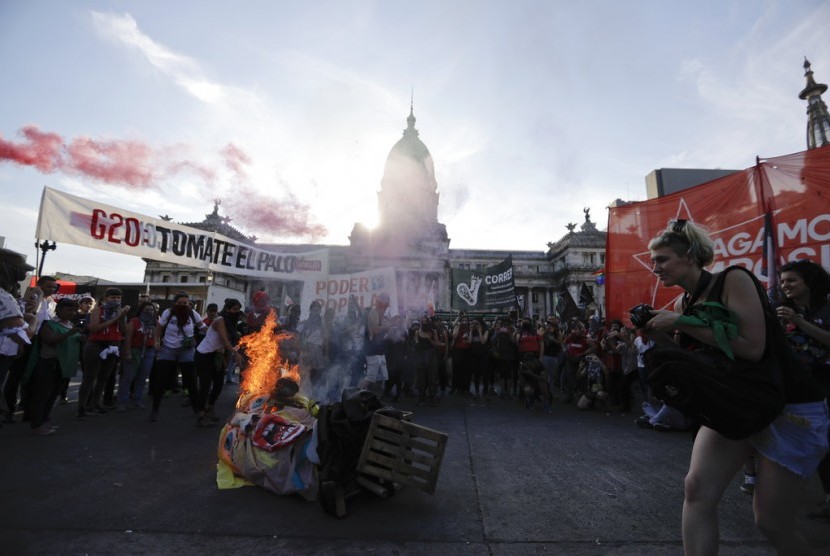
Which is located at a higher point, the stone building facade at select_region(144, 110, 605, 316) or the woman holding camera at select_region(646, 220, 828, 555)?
the stone building facade at select_region(144, 110, 605, 316)

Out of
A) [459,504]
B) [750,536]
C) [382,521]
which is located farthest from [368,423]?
[750,536]

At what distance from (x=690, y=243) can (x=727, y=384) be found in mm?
724

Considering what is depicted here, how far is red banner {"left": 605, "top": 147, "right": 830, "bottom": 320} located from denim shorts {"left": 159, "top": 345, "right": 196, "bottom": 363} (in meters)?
7.90

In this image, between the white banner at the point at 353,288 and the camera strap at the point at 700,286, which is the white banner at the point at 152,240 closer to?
the white banner at the point at 353,288

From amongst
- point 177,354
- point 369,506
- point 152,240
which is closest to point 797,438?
point 369,506

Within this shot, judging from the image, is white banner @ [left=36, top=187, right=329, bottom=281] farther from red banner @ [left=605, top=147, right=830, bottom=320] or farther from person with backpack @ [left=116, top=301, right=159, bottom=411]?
red banner @ [left=605, top=147, right=830, bottom=320]

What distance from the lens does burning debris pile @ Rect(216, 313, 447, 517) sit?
325 cm

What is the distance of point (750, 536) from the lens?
2.78 meters

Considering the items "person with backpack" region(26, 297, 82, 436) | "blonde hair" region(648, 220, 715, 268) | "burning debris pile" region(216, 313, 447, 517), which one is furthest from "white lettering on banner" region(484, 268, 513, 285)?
"blonde hair" region(648, 220, 715, 268)

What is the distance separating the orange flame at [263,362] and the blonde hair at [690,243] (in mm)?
4624

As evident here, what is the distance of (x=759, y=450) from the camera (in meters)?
1.80

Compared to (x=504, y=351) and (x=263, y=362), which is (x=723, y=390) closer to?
(x=263, y=362)

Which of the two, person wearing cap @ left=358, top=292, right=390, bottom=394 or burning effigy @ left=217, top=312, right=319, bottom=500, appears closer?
burning effigy @ left=217, top=312, right=319, bottom=500

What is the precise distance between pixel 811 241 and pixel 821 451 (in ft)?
17.9
